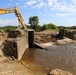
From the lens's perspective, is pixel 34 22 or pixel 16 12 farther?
pixel 34 22

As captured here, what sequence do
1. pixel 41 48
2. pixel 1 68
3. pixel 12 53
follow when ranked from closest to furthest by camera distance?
1. pixel 1 68
2. pixel 12 53
3. pixel 41 48

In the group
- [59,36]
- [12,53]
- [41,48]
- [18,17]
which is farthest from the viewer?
[59,36]

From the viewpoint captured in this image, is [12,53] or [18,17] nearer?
[12,53]

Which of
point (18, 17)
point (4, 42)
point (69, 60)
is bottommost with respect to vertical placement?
point (69, 60)

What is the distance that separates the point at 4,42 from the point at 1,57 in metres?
2.18

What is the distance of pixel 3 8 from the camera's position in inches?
809

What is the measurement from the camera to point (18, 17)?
78.9 ft

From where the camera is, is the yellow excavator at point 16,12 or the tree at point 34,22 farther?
the tree at point 34,22

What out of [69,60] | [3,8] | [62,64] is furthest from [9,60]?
[3,8]

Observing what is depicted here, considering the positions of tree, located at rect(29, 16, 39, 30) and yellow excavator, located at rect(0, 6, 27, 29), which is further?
tree, located at rect(29, 16, 39, 30)

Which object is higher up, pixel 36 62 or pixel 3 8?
pixel 3 8

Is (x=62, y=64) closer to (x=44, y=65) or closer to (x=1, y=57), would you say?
(x=44, y=65)

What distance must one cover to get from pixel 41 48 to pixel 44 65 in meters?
7.05

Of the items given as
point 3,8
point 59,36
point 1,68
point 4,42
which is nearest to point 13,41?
point 4,42
